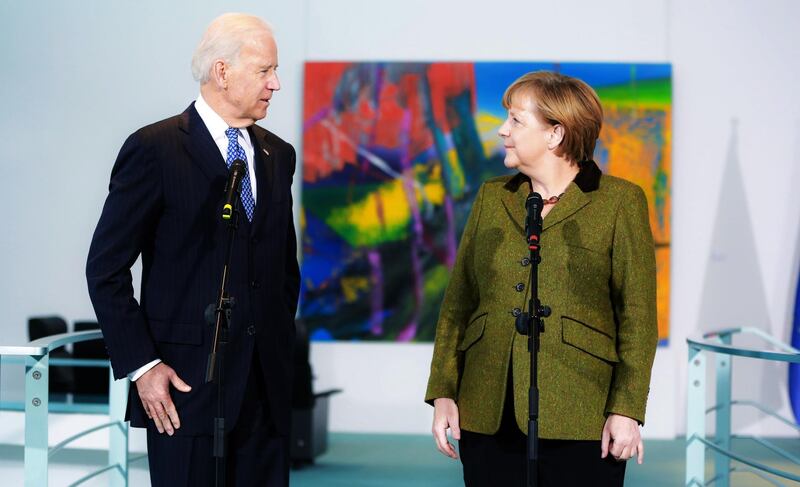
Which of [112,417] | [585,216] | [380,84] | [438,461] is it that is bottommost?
[438,461]

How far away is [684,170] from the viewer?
22.6ft

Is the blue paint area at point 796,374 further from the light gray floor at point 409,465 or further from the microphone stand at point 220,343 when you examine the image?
the microphone stand at point 220,343

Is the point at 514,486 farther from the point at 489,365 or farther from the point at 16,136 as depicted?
the point at 16,136

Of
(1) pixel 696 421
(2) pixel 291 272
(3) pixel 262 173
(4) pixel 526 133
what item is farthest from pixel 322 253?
(4) pixel 526 133

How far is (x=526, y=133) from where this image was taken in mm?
2199

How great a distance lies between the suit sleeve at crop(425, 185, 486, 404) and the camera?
2.27 metres

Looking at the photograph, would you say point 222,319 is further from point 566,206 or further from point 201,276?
point 566,206

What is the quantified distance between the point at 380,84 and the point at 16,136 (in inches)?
103

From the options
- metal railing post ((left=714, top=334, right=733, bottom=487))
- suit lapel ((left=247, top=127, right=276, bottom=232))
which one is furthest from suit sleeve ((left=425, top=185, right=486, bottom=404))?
metal railing post ((left=714, top=334, right=733, bottom=487))

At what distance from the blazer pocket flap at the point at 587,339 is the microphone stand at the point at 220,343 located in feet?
2.30

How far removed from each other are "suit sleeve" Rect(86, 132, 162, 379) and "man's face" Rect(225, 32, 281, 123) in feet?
0.85

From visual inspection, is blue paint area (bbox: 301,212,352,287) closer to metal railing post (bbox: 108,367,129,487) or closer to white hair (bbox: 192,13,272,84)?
metal railing post (bbox: 108,367,129,487)

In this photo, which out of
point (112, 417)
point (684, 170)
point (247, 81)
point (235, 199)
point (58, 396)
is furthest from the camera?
point (684, 170)

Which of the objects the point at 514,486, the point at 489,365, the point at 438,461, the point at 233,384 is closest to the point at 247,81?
the point at 233,384
